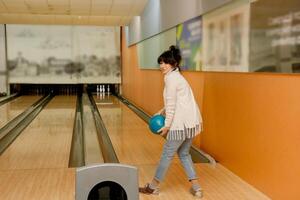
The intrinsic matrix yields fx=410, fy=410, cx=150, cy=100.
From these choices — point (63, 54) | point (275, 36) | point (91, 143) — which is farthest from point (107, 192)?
point (63, 54)

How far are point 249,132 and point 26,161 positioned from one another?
2358 millimetres

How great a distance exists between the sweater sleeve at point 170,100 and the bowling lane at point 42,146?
160cm

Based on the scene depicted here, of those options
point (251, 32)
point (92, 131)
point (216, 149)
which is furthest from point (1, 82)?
point (251, 32)

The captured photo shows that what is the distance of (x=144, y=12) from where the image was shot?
883 centimetres

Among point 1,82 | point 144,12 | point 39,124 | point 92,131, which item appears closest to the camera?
point 92,131

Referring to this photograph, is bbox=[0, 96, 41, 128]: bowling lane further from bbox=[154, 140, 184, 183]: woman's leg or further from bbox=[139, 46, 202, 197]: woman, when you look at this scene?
bbox=[139, 46, 202, 197]: woman

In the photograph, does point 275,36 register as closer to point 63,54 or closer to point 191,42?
point 191,42

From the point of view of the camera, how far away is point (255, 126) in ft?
10.8

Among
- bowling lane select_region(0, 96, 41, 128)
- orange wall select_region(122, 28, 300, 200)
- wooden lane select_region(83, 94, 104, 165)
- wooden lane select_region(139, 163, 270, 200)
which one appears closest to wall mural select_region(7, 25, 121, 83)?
bowling lane select_region(0, 96, 41, 128)

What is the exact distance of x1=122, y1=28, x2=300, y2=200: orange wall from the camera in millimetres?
2750

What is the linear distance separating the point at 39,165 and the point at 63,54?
9.81m

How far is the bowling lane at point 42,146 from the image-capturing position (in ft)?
13.9

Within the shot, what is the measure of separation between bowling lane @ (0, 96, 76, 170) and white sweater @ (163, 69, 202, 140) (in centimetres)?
161

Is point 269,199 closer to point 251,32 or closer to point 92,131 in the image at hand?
point 251,32
